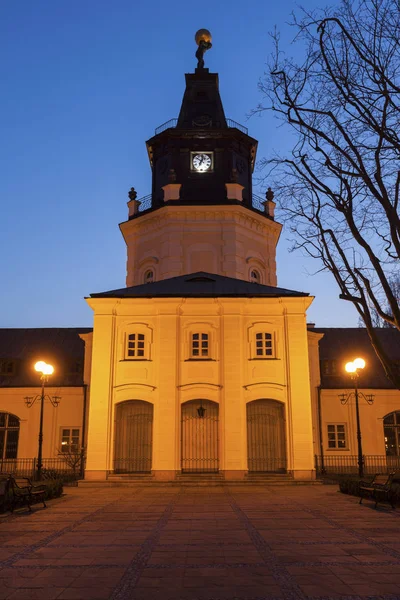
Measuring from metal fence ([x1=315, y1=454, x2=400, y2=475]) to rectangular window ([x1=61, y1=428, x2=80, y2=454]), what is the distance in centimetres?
Result: 1319

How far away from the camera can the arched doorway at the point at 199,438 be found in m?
23.8

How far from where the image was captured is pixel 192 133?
1371 inches

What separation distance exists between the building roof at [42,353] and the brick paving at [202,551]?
1611 centimetres

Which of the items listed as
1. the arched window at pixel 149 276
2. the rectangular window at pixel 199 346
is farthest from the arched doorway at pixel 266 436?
the arched window at pixel 149 276

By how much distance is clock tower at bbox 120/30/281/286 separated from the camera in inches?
1288

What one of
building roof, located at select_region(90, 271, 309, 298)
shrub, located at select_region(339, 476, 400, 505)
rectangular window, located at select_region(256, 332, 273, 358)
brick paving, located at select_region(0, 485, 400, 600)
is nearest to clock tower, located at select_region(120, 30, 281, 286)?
building roof, located at select_region(90, 271, 309, 298)

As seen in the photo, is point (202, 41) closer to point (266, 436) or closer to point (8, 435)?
point (266, 436)

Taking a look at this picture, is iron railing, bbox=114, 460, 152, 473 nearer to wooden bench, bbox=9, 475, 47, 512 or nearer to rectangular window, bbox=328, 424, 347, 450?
wooden bench, bbox=9, 475, 47, 512

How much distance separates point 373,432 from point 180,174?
19.6 m

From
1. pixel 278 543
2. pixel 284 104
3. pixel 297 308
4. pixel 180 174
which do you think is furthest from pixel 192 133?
pixel 278 543

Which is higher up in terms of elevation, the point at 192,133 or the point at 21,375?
the point at 192,133

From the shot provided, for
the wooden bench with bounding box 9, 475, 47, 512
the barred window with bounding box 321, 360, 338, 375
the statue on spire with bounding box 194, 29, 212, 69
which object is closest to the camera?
the wooden bench with bounding box 9, 475, 47, 512

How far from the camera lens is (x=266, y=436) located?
24.3 m

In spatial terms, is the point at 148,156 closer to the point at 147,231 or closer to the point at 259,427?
the point at 147,231
